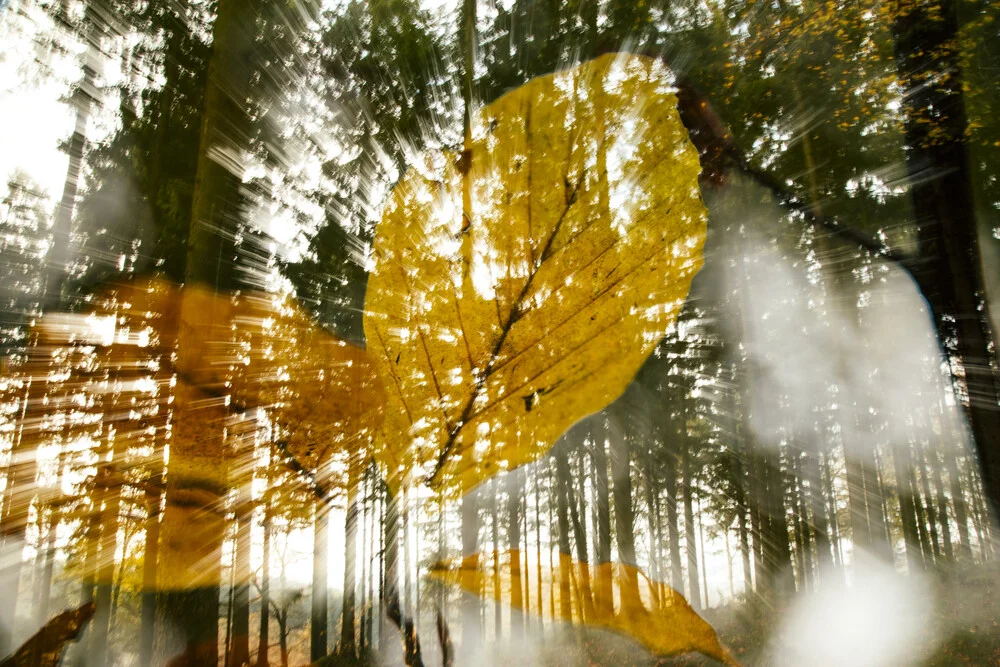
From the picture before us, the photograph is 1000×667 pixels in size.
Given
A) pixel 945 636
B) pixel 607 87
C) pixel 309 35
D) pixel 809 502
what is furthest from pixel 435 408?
pixel 945 636

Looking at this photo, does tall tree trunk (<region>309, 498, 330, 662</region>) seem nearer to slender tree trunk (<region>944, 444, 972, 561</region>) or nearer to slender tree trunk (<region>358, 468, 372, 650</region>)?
slender tree trunk (<region>358, 468, 372, 650</region>)

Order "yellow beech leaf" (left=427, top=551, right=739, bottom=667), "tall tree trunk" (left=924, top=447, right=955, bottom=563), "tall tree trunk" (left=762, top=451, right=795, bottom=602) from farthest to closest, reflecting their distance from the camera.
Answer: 1. "tall tree trunk" (left=924, top=447, right=955, bottom=563)
2. "tall tree trunk" (left=762, top=451, right=795, bottom=602)
3. "yellow beech leaf" (left=427, top=551, right=739, bottom=667)

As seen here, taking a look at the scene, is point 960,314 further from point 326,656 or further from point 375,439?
point 326,656

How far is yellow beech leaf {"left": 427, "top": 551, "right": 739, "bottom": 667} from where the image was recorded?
1.00 meters

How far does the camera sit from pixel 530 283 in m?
1.07

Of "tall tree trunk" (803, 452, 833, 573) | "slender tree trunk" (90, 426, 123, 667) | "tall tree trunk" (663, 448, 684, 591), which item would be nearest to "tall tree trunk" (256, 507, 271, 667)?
"slender tree trunk" (90, 426, 123, 667)

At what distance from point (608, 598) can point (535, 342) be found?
0.54 meters

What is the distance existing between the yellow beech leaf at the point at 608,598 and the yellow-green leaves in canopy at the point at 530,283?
199 mm

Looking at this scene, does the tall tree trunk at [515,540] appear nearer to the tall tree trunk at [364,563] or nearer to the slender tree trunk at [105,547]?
the tall tree trunk at [364,563]

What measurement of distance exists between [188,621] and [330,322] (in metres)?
0.69

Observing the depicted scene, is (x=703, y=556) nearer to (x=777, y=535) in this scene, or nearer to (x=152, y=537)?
(x=777, y=535)

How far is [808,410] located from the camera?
1309 millimetres

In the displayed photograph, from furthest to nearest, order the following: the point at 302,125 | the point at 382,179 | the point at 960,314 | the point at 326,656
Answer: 1. the point at 302,125
2. the point at 382,179
3. the point at 960,314
4. the point at 326,656

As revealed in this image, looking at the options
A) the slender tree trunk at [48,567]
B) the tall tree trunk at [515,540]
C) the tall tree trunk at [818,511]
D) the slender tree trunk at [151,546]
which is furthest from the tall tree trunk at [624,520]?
the slender tree trunk at [48,567]
